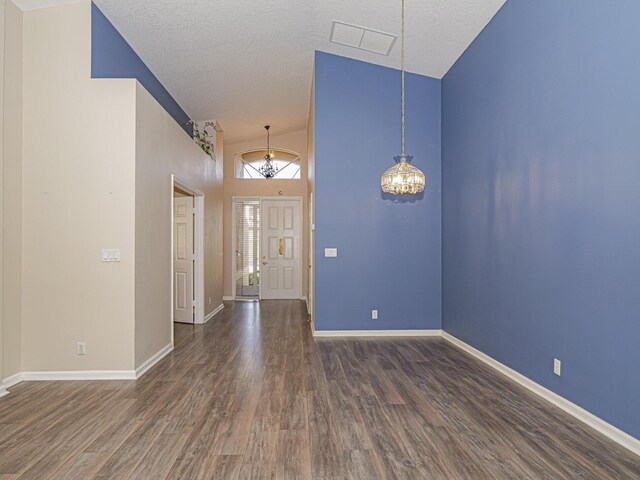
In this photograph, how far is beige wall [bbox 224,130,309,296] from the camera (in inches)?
344

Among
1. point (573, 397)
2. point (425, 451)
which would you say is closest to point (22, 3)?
point (425, 451)

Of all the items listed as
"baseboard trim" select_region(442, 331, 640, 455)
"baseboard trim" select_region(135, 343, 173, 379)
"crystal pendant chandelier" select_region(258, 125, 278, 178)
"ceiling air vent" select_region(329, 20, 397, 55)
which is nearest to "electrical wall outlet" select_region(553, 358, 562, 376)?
"baseboard trim" select_region(442, 331, 640, 455)

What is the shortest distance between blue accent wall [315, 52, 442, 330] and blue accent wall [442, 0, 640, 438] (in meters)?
0.83

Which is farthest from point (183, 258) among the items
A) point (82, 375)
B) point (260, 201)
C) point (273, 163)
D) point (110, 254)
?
point (273, 163)

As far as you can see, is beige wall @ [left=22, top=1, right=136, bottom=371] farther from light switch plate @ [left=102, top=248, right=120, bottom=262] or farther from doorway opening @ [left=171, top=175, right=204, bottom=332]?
doorway opening @ [left=171, top=175, right=204, bottom=332]

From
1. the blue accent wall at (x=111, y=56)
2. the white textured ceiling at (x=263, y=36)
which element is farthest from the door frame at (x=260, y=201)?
the blue accent wall at (x=111, y=56)

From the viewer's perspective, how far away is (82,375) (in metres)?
3.47

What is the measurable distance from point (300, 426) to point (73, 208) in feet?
9.33

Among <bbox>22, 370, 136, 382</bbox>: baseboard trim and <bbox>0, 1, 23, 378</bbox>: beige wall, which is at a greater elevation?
<bbox>0, 1, 23, 378</bbox>: beige wall

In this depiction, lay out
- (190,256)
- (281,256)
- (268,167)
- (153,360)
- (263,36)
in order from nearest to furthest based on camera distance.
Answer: (153,360) < (263,36) < (190,256) < (268,167) < (281,256)

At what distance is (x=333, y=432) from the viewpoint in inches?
96.9

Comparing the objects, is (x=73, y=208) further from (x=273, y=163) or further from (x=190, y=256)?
(x=273, y=163)

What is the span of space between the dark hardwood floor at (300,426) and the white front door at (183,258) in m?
2.09

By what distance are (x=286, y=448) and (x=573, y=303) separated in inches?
89.1
